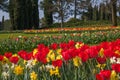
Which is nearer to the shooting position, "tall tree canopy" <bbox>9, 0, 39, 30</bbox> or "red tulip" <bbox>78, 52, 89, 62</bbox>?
"red tulip" <bbox>78, 52, 89, 62</bbox>

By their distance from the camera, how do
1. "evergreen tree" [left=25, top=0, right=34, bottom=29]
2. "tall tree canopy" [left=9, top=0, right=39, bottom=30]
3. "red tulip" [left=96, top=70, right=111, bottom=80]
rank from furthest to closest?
"evergreen tree" [left=25, top=0, right=34, bottom=29], "tall tree canopy" [left=9, top=0, right=39, bottom=30], "red tulip" [left=96, top=70, right=111, bottom=80]

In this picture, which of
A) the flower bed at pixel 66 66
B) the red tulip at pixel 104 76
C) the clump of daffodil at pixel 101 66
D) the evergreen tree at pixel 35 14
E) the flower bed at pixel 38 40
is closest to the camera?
the red tulip at pixel 104 76

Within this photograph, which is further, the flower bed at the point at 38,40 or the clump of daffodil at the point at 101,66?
the flower bed at the point at 38,40

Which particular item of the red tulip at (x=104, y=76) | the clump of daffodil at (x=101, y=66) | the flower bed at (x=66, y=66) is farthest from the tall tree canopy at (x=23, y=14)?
the red tulip at (x=104, y=76)

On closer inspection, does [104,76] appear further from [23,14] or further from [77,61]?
[23,14]

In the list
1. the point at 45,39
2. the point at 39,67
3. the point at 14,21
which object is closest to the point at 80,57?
the point at 39,67

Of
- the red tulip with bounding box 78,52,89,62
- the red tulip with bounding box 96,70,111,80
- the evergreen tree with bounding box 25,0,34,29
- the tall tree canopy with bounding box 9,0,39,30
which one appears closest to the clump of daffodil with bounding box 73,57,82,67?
the red tulip with bounding box 78,52,89,62

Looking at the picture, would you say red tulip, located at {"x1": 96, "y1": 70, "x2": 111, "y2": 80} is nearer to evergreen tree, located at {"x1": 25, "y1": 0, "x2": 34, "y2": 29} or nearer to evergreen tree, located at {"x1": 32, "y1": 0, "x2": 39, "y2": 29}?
evergreen tree, located at {"x1": 25, "y1": 0, "x2": 34, "y2": 29}

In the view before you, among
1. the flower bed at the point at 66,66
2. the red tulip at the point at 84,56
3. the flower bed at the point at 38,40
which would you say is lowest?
the flower bed at the point at 38,40

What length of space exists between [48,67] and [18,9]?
47930mm

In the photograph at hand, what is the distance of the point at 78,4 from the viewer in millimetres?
68000

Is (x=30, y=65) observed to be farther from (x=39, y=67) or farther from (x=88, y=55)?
(x=88, y=55)

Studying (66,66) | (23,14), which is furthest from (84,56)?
(23,14)

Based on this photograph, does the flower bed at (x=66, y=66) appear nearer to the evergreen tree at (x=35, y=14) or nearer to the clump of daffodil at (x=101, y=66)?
the clump of daffodil at (x=101, y=66)
